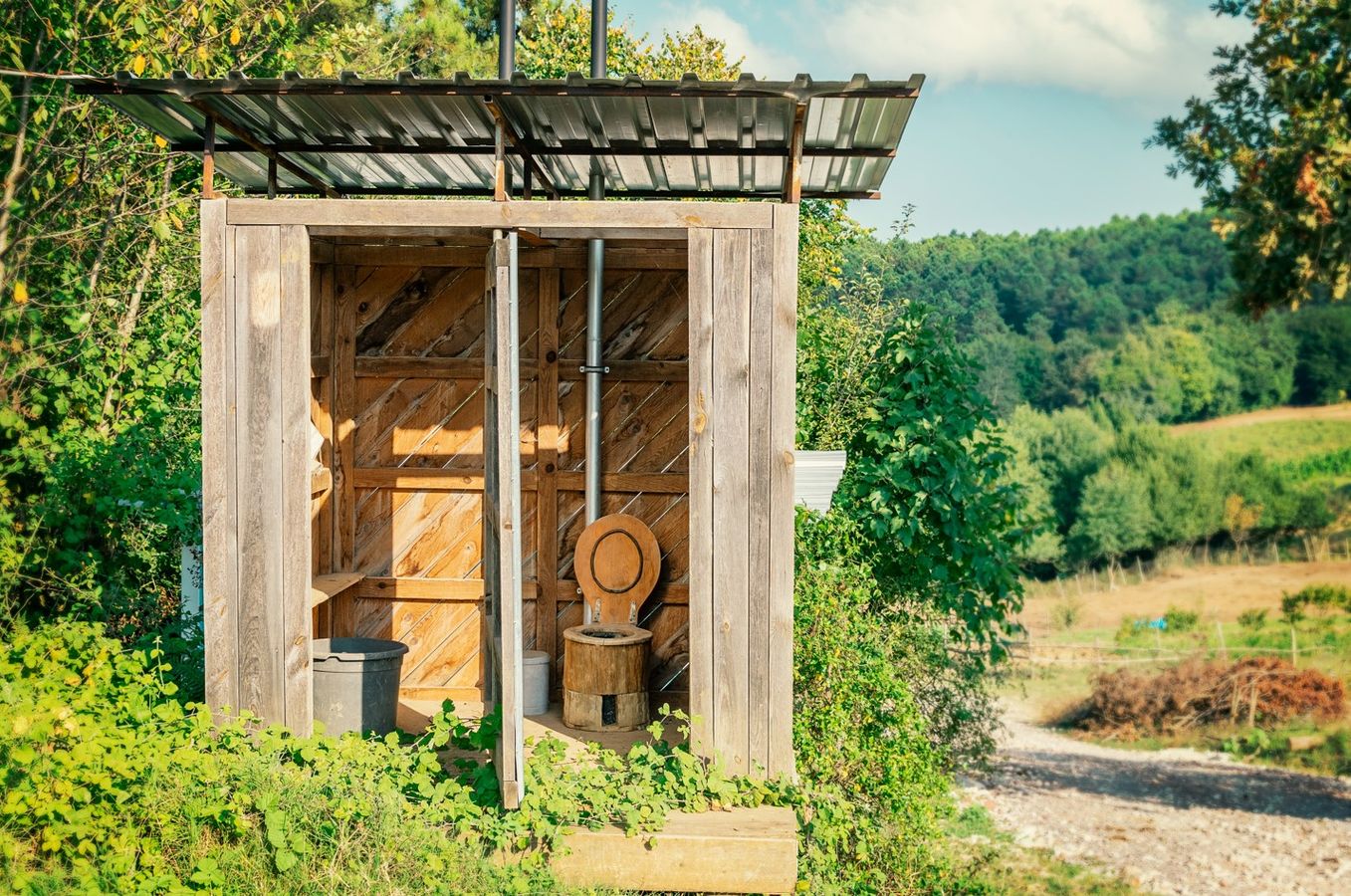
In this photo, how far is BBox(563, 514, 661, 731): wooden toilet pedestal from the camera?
19.7 ft

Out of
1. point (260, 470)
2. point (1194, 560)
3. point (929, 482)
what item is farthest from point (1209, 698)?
point (260, 470)

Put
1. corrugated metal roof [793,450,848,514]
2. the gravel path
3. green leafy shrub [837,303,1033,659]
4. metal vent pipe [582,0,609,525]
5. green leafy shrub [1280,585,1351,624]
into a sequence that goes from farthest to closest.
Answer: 1. green leafy shrub [1280,585,1351,624]
2. the gravel path
3. green leafy shrub [837,303,1033,659]
4. corrugated metal roof [793,450,848,514]
5. metal vent pipe [582,0,609,525]

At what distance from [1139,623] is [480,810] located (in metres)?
25.4

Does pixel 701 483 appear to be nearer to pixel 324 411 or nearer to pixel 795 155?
pixel 795 155

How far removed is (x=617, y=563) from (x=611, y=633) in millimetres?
394

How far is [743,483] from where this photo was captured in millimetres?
4980

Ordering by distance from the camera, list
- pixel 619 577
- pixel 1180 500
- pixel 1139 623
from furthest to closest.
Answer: pixel 1180 500 < pixel 1139 623 < pixel 619 577

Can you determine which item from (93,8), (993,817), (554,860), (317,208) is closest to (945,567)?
(554,860)

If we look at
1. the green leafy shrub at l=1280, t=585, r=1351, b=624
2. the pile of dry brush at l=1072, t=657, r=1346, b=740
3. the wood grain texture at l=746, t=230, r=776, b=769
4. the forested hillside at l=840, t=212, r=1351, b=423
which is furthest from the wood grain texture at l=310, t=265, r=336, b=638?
the forested hillside at l=840, t=212, r=1351, b=423

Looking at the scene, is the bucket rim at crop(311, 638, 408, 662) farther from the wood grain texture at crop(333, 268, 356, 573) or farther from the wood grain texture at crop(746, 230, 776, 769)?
the wood grain texture at crop(746, 230, 776, 769)

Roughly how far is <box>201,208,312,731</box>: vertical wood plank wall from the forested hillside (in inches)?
1088

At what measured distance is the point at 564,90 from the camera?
15.1ft

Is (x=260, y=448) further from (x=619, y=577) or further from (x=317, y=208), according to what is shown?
(x=619, y=577)

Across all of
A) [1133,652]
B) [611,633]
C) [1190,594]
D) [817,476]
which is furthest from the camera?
[1190,594]
